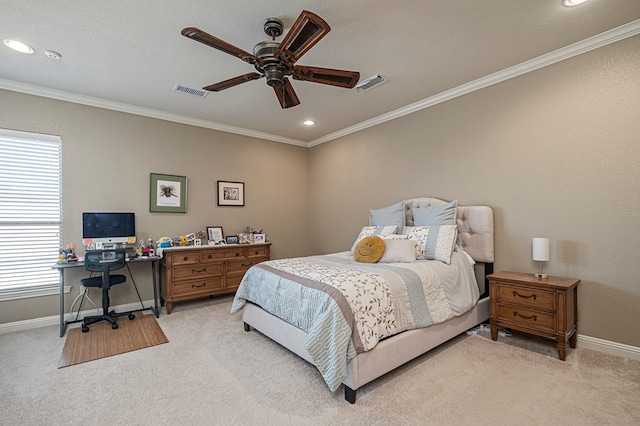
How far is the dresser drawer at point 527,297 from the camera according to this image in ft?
8.30

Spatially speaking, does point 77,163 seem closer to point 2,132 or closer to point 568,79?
point 2,132

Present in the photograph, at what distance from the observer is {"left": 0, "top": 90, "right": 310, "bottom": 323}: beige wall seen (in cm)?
354

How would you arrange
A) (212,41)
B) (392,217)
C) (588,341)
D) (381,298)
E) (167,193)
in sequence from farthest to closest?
(167,193) → (392,217) → (588,341) → (381,298) → (212,41)

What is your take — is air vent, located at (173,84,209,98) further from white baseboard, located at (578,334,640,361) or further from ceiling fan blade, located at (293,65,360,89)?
white baseboard, located at (578,334,640,361)

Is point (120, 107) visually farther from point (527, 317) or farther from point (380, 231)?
point (527, 317)

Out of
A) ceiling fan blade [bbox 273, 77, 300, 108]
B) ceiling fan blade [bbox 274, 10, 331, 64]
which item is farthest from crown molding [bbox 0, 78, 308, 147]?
ceiling fan blade [bbox 274, 10, 331, 64]

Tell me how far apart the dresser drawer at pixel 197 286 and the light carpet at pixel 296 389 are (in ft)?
3.95

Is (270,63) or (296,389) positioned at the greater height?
(270,63)

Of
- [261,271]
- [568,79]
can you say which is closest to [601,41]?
[568,79]

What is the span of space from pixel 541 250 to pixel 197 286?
13.1 ft

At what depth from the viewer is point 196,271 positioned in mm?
4098

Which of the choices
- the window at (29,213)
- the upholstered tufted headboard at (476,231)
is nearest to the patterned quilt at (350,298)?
the upholstered tufted headboard at (476,231)

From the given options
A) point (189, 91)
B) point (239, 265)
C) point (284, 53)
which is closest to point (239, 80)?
point (284, 53)

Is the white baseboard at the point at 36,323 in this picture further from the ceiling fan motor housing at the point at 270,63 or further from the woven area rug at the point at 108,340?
the ceiling fan motor housing at the point at 270,63
